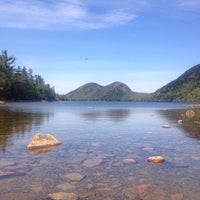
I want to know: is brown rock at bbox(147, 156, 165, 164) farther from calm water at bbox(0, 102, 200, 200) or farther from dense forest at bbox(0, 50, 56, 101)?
dense forest at bbox(0, 50, 56, 101)

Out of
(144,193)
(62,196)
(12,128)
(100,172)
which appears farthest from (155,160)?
(12,128)

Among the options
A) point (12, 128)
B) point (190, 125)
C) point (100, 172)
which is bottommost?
point (100, 172)

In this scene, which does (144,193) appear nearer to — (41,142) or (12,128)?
(41,142)

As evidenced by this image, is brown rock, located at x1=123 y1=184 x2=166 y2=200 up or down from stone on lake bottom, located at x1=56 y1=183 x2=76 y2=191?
down

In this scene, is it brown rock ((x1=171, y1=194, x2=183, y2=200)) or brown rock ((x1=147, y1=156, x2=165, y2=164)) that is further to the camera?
brown rock ((x1=147, y1=156, x2=165, y2=164))

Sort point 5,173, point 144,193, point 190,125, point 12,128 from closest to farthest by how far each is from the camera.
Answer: point 144,193 → point 5,173 → point 12,128 → point 190,125

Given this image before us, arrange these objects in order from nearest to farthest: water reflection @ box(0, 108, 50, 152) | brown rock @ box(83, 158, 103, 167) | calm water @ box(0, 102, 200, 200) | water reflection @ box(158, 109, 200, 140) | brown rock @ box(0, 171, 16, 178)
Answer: calm water @ box(0, 102, 200, 200), brown rock @ box(0, 171, 16, 178), brown rock @ box(83, 158, 103, 167), water reflection @ box(0, 108, 50, 152), water reflection @ box(158, 109, 200, 140)

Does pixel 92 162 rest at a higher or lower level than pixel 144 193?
higher

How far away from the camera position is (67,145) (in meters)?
17.4

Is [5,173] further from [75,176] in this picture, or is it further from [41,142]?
[41,142]

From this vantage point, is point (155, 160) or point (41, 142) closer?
point (155, 160)

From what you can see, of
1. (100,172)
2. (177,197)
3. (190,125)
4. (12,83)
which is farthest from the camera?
(12,83)

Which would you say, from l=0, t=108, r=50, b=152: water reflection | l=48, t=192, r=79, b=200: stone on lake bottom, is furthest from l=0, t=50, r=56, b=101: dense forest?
l=48, t=192, r=79, b=200: stone on lake bottom

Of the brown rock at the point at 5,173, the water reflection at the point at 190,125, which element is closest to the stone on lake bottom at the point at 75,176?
the brown rock at the point at 5,173
